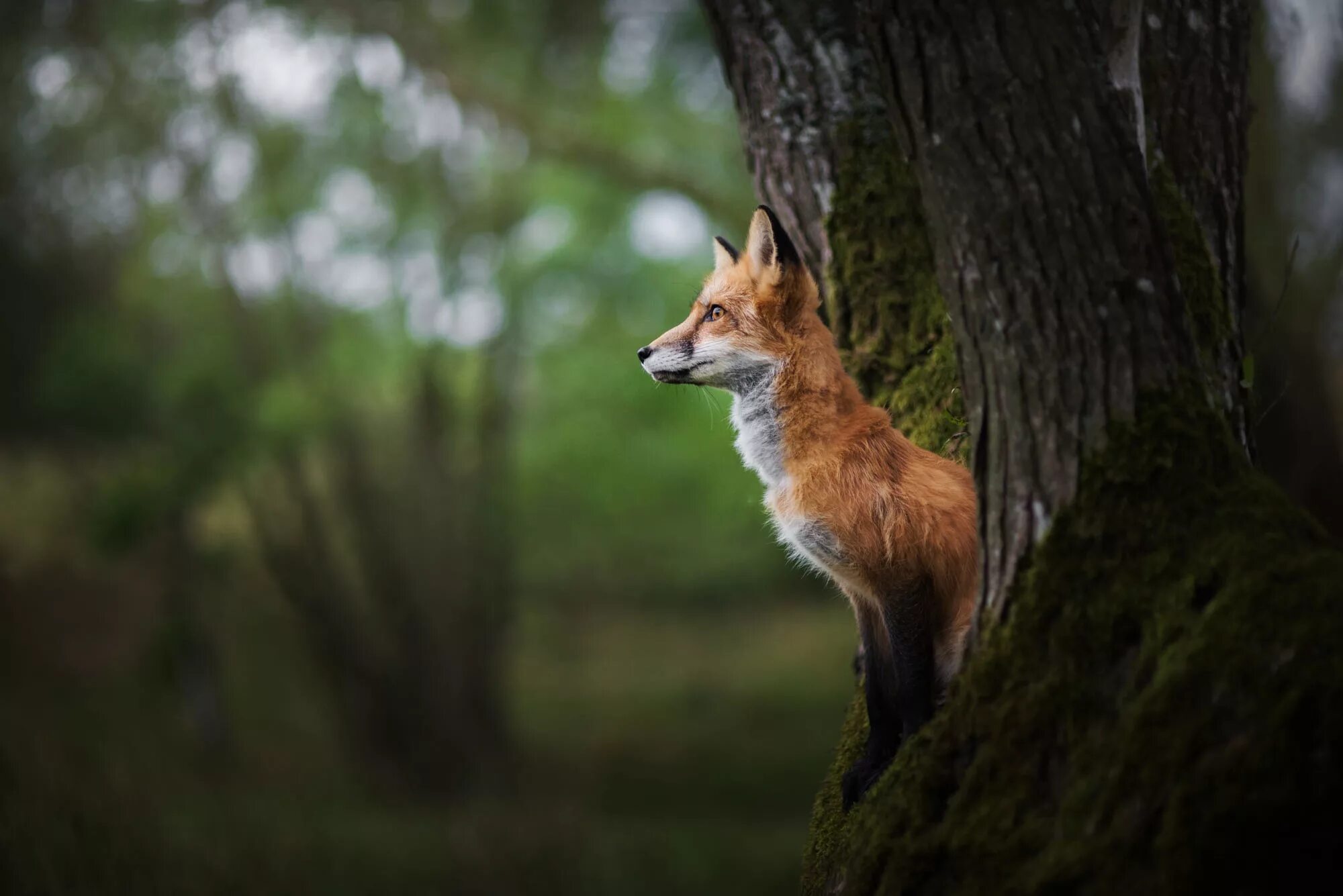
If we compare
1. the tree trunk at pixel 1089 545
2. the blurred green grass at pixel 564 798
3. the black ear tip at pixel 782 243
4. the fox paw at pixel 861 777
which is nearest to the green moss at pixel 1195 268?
the tree trunk at pixel 1089 545

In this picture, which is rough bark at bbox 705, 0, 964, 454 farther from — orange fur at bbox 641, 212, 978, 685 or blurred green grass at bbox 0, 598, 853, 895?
blurred green grass at bbox 0, 598, 853, 895

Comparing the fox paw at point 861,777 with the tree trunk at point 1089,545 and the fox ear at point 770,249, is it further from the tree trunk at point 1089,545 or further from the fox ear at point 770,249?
the fox ear at point 770,249

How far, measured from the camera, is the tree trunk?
218cm

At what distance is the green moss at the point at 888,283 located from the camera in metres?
3.61

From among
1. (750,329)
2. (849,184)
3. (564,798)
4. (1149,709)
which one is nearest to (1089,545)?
(1149,709)

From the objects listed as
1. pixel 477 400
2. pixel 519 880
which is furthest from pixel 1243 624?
pixel 477 400

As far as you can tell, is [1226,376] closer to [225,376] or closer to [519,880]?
[519,880]

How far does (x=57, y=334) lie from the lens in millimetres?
14500

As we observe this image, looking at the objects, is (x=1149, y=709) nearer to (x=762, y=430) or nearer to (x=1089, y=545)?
(x=1089, y=545)

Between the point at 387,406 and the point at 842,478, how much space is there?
15278 millimetres

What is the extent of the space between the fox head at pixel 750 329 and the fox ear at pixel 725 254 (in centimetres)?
13

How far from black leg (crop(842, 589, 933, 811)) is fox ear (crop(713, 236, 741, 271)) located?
116 cm

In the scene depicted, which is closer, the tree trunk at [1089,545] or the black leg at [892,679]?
the tree trunk at [1089,545]

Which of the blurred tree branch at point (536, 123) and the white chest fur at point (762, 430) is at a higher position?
the blurred tree branch at point (536, 123)
